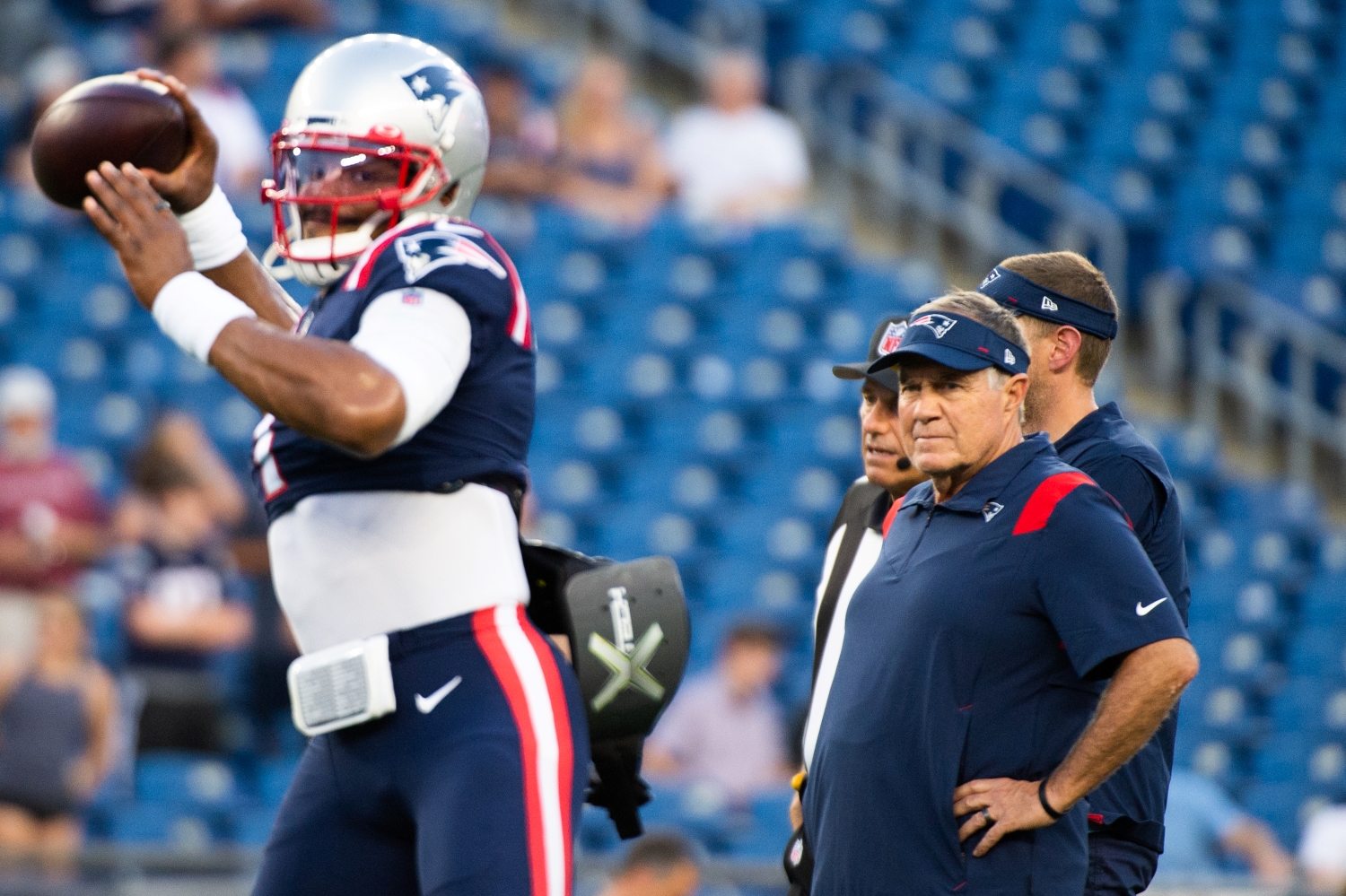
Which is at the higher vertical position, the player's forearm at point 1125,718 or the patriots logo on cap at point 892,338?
the patriots logo on cap at point 892,338

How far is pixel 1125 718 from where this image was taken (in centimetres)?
283

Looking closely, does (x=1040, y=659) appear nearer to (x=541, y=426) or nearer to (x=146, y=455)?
(x=146, y=455)

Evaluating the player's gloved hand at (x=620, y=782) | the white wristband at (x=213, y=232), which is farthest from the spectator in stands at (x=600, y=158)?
the player's gloved hand at (x=620, y=782)

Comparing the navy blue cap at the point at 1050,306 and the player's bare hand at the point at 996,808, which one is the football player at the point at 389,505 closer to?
the player's bare hand at the point at 996,808

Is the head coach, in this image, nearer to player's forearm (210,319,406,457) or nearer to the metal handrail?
player's forearm (210,319,406,457)

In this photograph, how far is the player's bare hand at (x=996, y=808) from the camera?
284 cm

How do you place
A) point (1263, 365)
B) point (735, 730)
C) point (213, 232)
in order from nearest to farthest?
1. point (213, 232)
2. point (735, 730)
3. point (1263, 365)

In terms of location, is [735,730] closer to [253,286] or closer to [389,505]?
[253,286]

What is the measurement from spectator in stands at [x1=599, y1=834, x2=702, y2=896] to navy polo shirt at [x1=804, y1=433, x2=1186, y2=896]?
8.46 ft

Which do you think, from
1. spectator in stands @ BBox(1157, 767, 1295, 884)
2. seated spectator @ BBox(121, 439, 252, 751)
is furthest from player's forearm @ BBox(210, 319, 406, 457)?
seated spectator @ BBox(121, 439, 252, 751)

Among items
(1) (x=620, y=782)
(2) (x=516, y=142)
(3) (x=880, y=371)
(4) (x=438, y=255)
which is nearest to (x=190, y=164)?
(4) (x=438, y=255)

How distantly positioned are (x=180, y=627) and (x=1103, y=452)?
475cm

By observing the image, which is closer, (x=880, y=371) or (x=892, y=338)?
(x=892, y=338)

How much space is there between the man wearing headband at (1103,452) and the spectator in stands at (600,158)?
6269 mm
